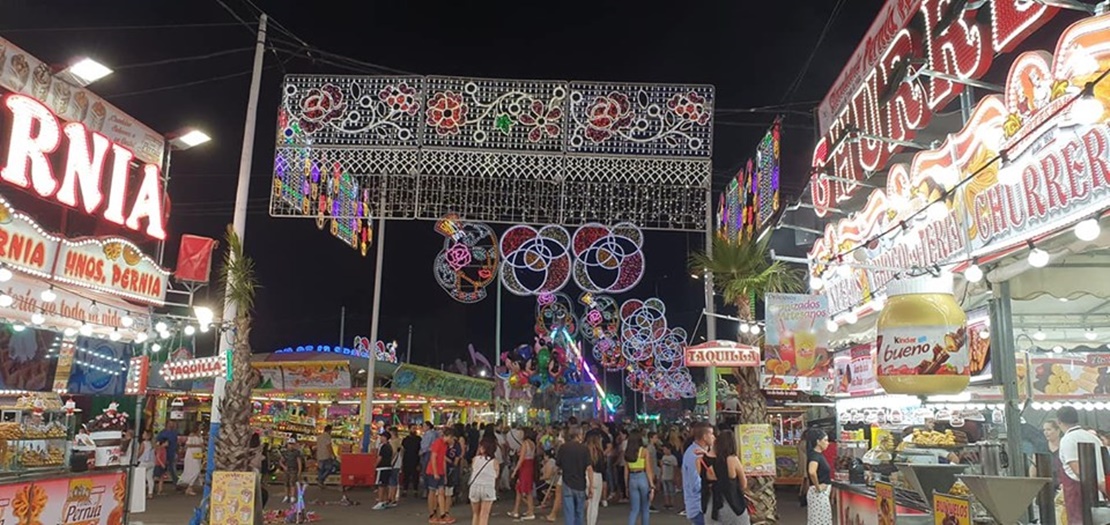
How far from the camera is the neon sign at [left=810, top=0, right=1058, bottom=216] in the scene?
22.4ft

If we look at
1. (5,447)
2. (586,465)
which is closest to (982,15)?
(586,465)

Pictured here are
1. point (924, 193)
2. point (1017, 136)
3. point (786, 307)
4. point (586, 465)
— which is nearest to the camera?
point (1017, 136)

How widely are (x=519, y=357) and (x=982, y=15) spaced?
31.3 metres

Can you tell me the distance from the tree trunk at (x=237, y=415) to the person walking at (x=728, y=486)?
242 inches

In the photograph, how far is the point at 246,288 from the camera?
11.0 m

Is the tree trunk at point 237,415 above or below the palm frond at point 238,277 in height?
below

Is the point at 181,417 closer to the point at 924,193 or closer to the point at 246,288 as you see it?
the point at 246,288

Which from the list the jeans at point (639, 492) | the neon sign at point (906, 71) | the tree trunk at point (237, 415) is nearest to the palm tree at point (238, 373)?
the tree trunk at point (237, 415)

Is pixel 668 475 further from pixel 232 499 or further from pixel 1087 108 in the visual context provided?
pixel 1087 108

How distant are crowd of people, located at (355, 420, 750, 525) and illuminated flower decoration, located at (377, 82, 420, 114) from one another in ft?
19.0

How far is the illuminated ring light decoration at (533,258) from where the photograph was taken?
17938 mm

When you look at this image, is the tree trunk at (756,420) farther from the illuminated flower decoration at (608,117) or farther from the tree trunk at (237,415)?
the tree trunk at (237,415)

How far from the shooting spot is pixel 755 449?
1013cm

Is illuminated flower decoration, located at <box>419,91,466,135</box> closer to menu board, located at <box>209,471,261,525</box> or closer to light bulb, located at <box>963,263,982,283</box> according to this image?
menu board, located at <box>209,471,261,525</box>
